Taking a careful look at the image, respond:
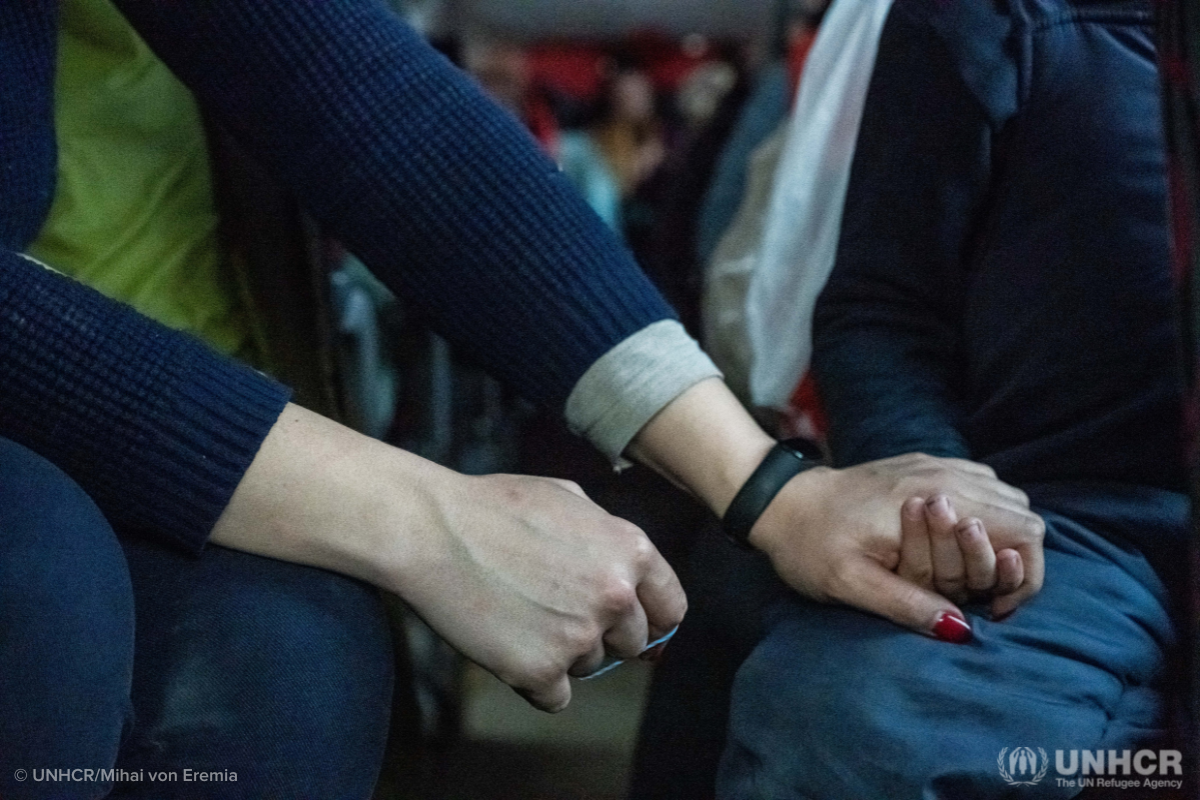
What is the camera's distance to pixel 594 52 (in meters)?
2.04

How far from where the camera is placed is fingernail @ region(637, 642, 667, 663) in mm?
497

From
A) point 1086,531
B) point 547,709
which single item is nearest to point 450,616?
point 547,709

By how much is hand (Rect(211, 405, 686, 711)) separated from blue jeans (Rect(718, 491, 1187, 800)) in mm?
70

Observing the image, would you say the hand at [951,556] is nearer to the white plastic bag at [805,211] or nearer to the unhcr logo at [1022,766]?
the unhcr logo at [1022,766]

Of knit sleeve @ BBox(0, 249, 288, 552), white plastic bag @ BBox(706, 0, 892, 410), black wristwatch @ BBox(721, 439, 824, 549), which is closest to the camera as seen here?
knit sleeve @ BBox(0, 249, 288, 552)

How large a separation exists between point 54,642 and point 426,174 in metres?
0.31

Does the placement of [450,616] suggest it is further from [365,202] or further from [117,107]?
[117,107]

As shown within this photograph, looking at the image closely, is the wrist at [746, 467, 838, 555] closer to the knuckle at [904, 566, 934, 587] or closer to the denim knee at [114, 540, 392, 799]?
the knuckle at [904, 566, 934, 587]

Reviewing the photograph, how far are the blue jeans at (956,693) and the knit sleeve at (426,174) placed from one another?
0.18m

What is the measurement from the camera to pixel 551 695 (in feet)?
1.55

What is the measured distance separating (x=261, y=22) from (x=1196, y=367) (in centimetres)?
46

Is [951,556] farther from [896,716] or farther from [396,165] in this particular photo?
[396,165]

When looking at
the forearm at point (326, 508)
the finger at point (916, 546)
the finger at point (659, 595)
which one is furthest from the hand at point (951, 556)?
the forearm at point (326, 508)

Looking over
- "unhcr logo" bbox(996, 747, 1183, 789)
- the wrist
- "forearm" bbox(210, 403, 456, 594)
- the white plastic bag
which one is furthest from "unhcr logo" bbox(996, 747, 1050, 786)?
the white plastic bag
